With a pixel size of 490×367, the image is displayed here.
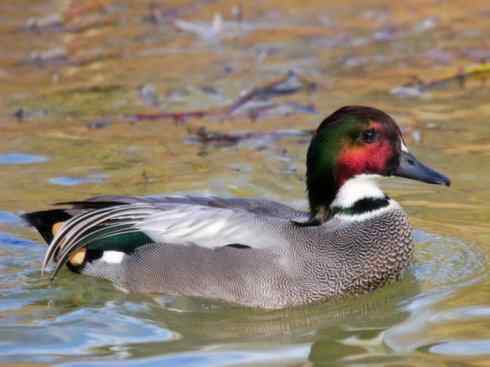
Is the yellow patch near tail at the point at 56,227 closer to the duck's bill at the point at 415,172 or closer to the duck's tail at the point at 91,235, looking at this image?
the duck's tail at the point at 91,235

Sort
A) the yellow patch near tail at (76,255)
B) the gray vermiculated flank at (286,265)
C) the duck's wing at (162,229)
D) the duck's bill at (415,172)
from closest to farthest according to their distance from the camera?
the gray vermiculated flank at (286,265) < the duck's wing at (162,229) < the duck's bill at (415,172) < the yellow patch near tail at (76,255)

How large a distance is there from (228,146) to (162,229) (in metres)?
2.54

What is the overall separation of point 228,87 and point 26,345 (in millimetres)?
5271

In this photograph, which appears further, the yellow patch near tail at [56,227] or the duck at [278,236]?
the yellow patch near tail at [56,227]

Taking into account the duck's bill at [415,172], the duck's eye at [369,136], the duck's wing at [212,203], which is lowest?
the duck's wing at [212,203]

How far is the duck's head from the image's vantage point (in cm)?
638

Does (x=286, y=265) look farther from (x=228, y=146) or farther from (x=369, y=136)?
(x=228, y=146)

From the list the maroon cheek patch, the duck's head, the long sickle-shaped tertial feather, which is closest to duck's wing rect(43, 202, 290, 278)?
the long sickle-shaped tertial feather

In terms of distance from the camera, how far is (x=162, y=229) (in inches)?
254

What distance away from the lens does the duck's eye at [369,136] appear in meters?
6.38

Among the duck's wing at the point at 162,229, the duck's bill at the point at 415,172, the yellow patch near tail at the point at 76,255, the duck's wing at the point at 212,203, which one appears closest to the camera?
the duck's wing at the point at 162,229

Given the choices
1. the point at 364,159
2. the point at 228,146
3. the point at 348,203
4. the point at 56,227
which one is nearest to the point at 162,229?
the point at 56,227

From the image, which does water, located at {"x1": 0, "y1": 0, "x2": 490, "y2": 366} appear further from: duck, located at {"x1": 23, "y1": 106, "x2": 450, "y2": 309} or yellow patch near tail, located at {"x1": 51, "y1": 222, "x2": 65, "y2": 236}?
yellow patch near tail, located at {"x1": 51, "y1": 222, "x2": 65, "y2": 236}

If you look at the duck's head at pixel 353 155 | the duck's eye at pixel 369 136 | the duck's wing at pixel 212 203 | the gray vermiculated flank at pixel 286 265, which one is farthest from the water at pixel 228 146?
the duck's eye at pixel 369 136
